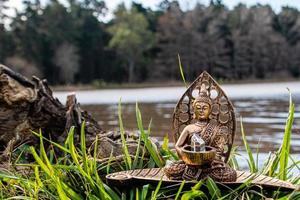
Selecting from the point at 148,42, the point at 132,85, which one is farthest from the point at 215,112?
the point at 148,42

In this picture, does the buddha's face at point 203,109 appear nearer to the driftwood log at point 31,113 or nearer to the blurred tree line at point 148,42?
the driftwood log at point 31,113

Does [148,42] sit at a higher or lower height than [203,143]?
higher

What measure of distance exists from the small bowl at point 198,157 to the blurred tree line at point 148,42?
29.7 meters

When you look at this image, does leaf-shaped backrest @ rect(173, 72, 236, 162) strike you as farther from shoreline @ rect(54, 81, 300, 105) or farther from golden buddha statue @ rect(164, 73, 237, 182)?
shoreline @ rect(54, 81, 300, 105)

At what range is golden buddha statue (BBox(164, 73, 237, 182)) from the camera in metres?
1.71

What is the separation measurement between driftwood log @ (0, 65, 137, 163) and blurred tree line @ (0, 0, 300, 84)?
28638mm

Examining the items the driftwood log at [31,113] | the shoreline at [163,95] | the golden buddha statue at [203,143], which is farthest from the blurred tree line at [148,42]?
the golden buddha statue at [203,143]

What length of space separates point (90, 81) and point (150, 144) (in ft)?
106

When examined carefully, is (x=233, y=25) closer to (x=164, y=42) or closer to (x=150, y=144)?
(x=164, y=42)

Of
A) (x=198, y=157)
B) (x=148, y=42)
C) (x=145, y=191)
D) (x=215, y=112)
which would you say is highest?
(x=148, y=42)

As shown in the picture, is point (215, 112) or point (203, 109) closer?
point (203, 109)

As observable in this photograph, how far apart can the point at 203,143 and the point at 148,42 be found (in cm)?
3450

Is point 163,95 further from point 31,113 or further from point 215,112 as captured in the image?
point 215,112

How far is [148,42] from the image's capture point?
118 feet
